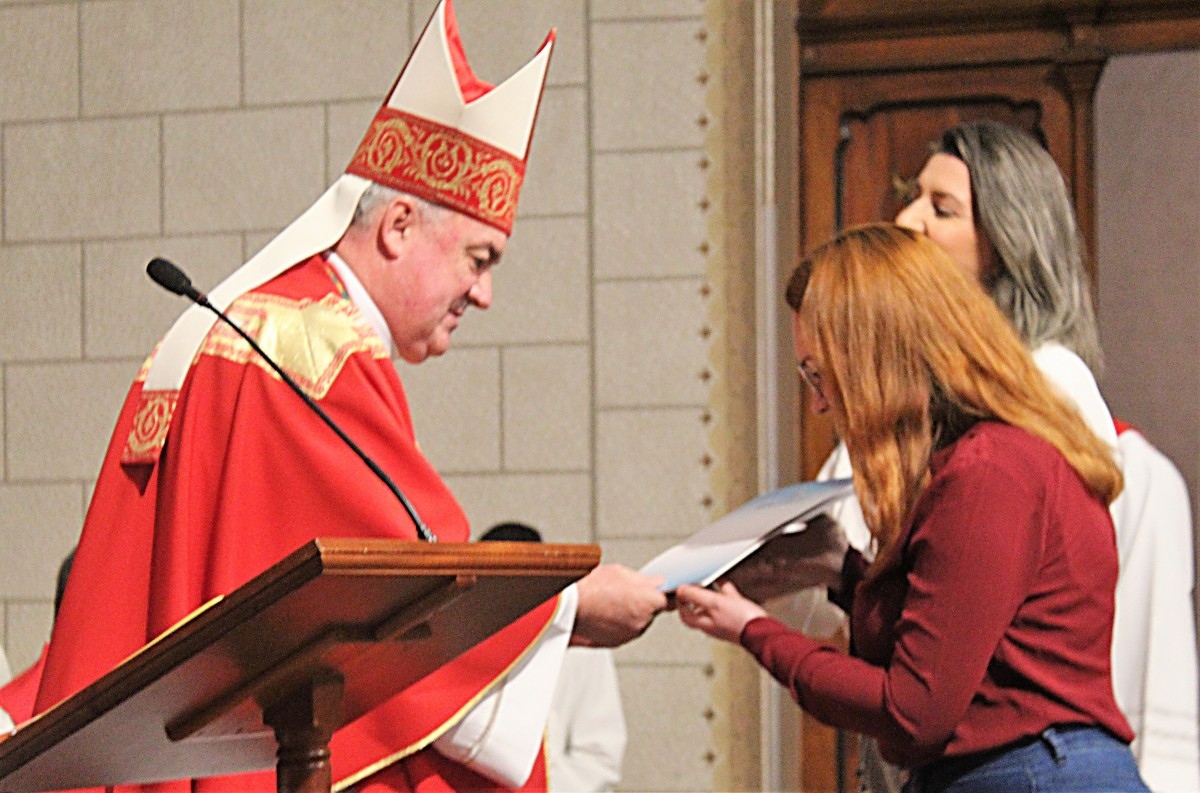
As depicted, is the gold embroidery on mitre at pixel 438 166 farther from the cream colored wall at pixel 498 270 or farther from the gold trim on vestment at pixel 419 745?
the cream colored wall at pixel 498 270

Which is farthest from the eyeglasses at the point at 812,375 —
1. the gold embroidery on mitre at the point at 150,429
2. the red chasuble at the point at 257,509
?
the gold embroidery on mitre at the point at 150,429

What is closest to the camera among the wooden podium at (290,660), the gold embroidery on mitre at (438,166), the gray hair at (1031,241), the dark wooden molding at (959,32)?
the wooden podium at (290,660)

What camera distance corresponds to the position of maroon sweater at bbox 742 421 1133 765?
2.27 meters

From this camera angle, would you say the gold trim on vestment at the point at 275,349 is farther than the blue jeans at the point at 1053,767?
Yes

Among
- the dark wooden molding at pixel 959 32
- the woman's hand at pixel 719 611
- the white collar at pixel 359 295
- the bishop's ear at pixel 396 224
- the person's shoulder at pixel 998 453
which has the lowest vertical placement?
the woman's hand at pixel 719 611

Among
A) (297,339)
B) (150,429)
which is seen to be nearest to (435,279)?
(297,339)

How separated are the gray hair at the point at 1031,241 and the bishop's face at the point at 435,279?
3.36ft

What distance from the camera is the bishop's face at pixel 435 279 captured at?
9.79 feet

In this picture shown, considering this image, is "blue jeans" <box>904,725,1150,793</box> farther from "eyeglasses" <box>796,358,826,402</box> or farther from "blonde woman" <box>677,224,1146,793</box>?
"eyeglasses" <box>796,358,826,402</box>

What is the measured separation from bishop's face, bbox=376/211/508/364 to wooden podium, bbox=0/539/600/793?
3.44 feet

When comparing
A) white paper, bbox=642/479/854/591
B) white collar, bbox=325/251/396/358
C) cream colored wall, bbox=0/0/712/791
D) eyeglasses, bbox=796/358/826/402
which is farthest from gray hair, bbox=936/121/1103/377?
cream colored wall, bbox=0/0/712/791

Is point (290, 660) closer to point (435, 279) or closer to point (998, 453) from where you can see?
point (998, 453)

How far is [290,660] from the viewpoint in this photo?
171cm

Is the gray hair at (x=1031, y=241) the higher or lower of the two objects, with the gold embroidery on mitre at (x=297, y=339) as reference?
higher
